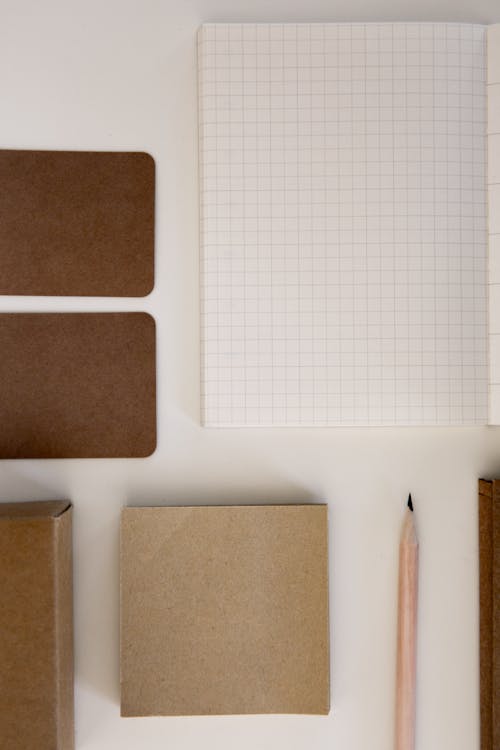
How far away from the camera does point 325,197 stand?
2.00 ft

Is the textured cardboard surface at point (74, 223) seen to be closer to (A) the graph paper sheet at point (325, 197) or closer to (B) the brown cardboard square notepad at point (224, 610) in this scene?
(A) the graph paper sheet at point (325, 197)

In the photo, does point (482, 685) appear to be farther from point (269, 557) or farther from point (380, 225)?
point (380, 225)

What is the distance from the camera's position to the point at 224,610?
2.01 feet

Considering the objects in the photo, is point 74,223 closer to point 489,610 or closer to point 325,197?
point 325,197

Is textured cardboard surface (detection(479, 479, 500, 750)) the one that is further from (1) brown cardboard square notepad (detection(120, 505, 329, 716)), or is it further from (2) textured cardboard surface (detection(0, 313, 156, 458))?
(2) textured cardboard surface (detection(0, 313, 156, 458))

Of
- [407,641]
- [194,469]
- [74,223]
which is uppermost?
[74,223]

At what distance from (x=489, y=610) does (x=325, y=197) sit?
41 cm

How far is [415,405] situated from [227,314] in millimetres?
190

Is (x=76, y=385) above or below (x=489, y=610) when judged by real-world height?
above

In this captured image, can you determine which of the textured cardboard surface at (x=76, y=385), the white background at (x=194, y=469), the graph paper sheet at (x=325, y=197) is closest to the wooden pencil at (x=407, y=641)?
the white background at (x=194, y=469)

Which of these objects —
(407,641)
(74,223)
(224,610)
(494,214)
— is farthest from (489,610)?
(74,223)

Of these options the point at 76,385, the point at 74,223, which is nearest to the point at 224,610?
the point at 76,385

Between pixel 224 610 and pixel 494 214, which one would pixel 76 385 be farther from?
pixel 494 214

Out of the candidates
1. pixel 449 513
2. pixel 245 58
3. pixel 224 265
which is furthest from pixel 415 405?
pixel 245 58
